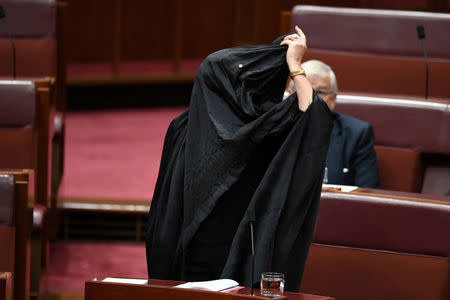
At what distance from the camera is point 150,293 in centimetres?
72

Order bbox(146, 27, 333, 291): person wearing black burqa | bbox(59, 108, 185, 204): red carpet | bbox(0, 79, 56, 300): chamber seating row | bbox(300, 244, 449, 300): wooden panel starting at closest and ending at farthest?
bbox(146, 27, 333, 291): person wearing black burqa < bbox(300, 244, 449, 300): wooden panel < bbox(0, 79, 56, 300): chamber seating row < bbox(59, 108, 185, 204): red carpet

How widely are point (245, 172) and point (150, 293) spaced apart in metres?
0.18

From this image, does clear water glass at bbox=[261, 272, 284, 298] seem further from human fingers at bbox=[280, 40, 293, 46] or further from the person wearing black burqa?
human fingers at bbox=[280, 40, 293, 46]

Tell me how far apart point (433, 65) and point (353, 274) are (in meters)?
0.63

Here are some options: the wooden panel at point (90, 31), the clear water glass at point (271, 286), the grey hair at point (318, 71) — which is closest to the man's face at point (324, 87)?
the grey hair at point (318, 71)

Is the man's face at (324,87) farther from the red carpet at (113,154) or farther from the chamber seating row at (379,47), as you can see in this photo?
the red carpet at (113,154)

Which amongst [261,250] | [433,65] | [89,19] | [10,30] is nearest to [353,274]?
[261,250]

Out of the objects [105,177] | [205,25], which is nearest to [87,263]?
[105,177]

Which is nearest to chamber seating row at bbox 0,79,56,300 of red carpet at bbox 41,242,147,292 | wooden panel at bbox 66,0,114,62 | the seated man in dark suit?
red carpet at bbox 41,242,147,292

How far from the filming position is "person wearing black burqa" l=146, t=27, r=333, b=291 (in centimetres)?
82

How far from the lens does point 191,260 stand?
86 cm

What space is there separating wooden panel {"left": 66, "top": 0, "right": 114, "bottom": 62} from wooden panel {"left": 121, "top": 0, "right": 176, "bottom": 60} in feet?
0.16

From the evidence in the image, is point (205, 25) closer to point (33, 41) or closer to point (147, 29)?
point (147, 29)

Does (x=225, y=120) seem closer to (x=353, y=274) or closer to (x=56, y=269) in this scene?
(x=353, y=274)
